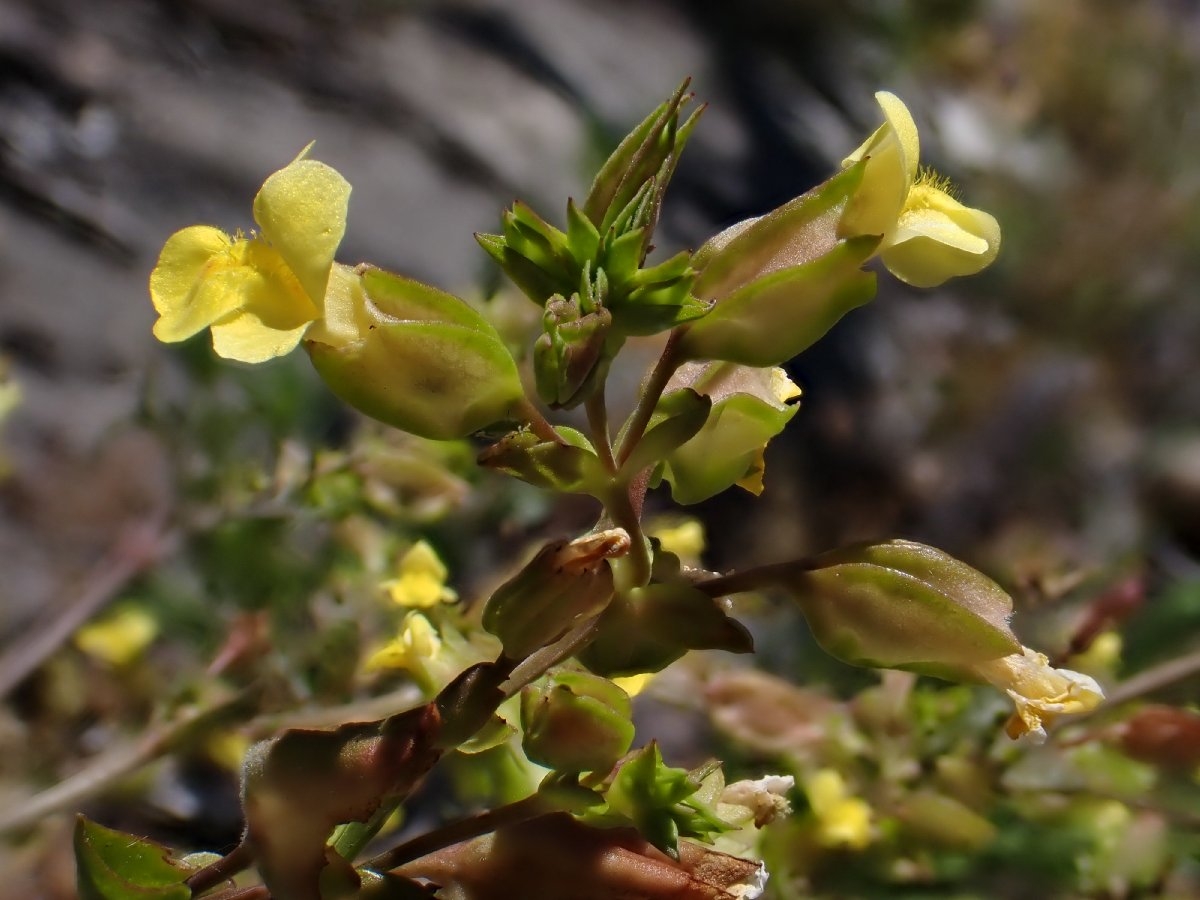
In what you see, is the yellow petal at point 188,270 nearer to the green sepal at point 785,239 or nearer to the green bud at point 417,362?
the green bud at point 417,362

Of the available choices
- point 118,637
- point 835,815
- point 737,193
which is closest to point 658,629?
point 835,815

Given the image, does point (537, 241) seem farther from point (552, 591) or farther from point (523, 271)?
point (552, 591)

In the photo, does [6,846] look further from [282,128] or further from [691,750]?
[282,128]

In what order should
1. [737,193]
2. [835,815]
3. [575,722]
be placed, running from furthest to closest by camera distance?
[737,193] < [835,815] < [575,722]

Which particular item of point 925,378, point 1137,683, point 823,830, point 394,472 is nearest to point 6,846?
point 394,472

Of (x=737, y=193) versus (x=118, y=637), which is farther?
(x=737, y=193)

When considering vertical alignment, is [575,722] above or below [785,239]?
below
